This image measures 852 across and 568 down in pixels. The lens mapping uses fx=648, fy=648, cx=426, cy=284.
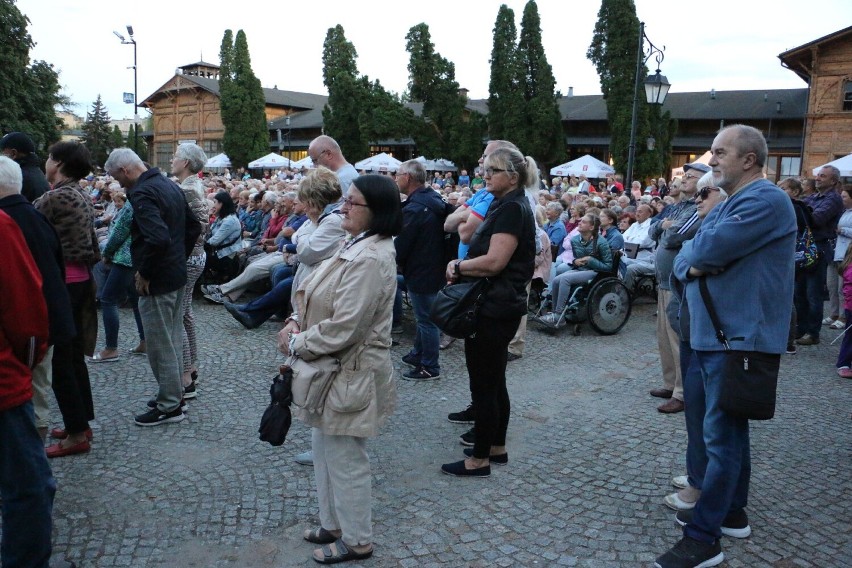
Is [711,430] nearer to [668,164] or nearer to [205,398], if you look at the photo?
[205,398]

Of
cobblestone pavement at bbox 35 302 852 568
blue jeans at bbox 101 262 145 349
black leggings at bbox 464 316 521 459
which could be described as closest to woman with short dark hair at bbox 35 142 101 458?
cobblestone pavement at bbox 35 302 852 568

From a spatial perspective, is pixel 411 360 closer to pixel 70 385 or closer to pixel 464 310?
pixel 464 310

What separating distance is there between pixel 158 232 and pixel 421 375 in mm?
2562

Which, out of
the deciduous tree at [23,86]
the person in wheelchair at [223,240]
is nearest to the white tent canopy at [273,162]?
the deciduous tree at [23,86]

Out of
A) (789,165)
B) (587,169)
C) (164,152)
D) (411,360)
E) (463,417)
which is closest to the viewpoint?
(463,417)

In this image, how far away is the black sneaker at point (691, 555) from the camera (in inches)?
114

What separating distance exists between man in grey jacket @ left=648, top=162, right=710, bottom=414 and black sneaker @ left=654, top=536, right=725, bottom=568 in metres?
1.79

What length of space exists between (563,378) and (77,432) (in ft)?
12.8

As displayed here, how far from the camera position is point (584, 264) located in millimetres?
7363

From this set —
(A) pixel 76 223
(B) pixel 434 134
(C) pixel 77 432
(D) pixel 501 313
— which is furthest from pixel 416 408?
(B) pixel 434 134

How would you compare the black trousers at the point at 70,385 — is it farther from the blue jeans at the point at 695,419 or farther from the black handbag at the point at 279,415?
the blue jeans at the point at 695,419

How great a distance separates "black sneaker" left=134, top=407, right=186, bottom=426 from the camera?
14.9 ft

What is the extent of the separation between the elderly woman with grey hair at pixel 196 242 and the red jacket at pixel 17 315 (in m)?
2.56

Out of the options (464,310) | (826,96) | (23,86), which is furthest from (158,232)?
(826,96)
